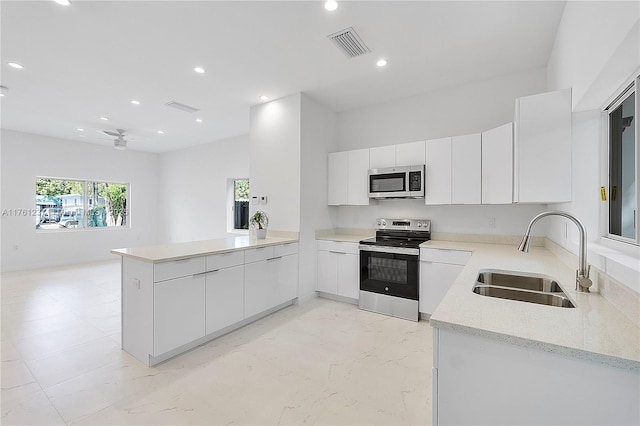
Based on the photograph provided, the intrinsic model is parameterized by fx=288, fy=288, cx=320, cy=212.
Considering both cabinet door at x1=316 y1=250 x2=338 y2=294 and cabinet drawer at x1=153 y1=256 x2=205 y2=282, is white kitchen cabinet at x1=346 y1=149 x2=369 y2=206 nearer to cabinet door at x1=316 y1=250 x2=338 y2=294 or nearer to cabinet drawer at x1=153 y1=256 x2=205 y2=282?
cabinet door at x1=316 y1=250 x2=338 y2=294

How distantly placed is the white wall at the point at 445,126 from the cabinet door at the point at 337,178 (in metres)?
0.36

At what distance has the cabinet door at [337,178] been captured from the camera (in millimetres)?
4184

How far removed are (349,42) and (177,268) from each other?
2.54 meters

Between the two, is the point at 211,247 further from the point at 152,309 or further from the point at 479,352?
the point at 479,352

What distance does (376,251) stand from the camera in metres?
3.54

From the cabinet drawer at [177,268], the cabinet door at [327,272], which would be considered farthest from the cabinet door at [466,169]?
the cabinet drawer at [177,268]

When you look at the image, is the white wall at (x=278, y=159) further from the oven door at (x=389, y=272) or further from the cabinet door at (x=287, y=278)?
the oven door at (x=389, y=272)

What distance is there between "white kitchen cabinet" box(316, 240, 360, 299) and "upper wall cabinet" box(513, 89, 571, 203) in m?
2.01

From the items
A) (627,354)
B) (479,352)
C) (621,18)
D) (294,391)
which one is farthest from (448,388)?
(621,18)

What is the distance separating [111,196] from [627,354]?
9.22 meters

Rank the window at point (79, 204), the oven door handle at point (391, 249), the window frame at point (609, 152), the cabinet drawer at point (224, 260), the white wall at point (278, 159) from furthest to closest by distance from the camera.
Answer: the window at point (79, 204), the white wall at point (278, 159), the oven door handle at point (391, 249), the cabinet drawer at point (224, 260), the window frame at point (609, 152)

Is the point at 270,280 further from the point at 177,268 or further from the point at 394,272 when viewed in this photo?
the point at 394,272

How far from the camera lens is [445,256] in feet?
10.2

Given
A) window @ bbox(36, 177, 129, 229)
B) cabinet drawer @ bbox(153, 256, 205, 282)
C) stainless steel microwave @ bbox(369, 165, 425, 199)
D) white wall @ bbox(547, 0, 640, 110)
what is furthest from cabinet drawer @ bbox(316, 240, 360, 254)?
window @ bbox(36, 177, 129, 229)
